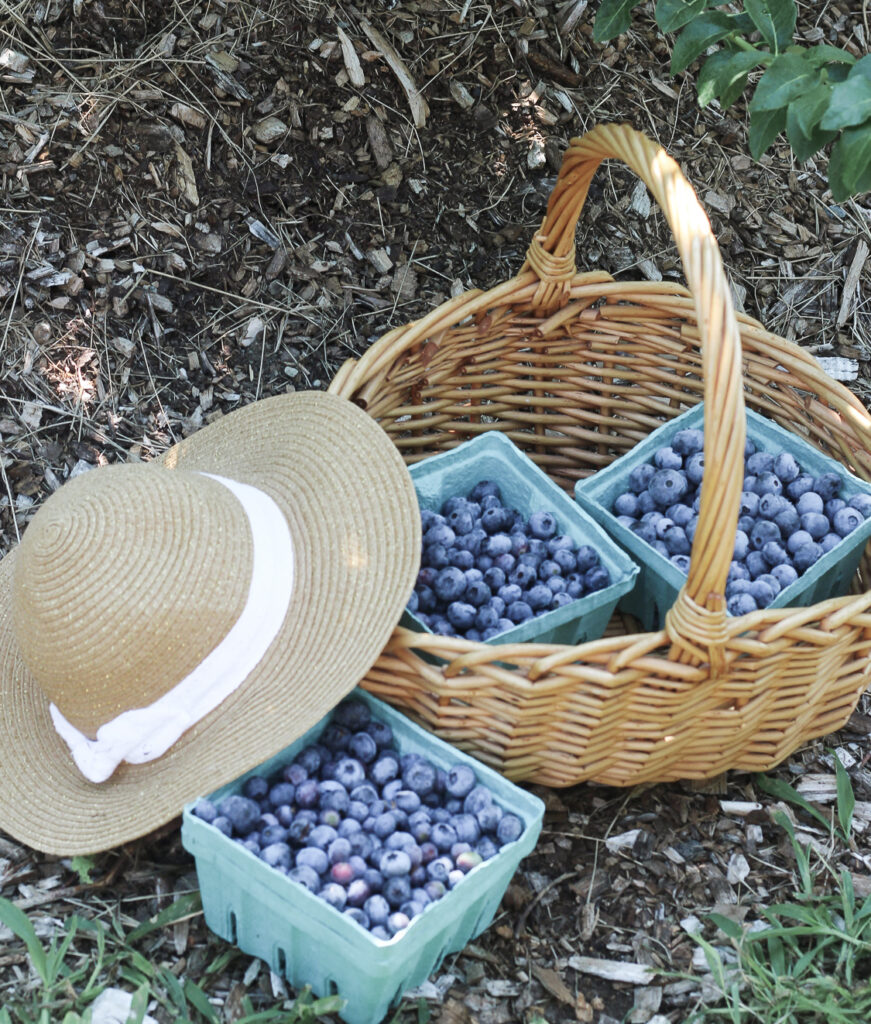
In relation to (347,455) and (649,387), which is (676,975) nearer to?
(347,455)

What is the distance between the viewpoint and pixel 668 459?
193 centimetres

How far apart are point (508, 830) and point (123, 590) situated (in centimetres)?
57

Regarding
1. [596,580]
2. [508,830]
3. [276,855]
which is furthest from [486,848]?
[596,580]

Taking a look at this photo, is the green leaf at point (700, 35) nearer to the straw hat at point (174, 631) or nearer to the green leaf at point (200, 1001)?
the straw hat at point (174, 631)

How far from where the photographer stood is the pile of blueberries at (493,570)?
1.71 metres

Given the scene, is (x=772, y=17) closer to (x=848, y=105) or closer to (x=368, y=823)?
(x=848, y=105)

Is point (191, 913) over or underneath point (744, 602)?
underneath

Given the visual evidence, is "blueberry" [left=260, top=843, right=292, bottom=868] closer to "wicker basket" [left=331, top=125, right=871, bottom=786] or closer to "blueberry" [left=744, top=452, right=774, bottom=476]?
"wicker basket" [left=331, top=125, right=871, bottom=786]

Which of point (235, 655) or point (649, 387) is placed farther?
point (649, 387)

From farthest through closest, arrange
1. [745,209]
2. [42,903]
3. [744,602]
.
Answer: [745,209]
[744,602]
[42,903]

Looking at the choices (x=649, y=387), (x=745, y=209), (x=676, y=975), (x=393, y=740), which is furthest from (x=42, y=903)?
(x=745, y=209)

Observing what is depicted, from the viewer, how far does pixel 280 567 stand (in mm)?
1502

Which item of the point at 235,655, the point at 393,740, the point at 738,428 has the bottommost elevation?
the point at 393,740

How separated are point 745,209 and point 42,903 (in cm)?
224
